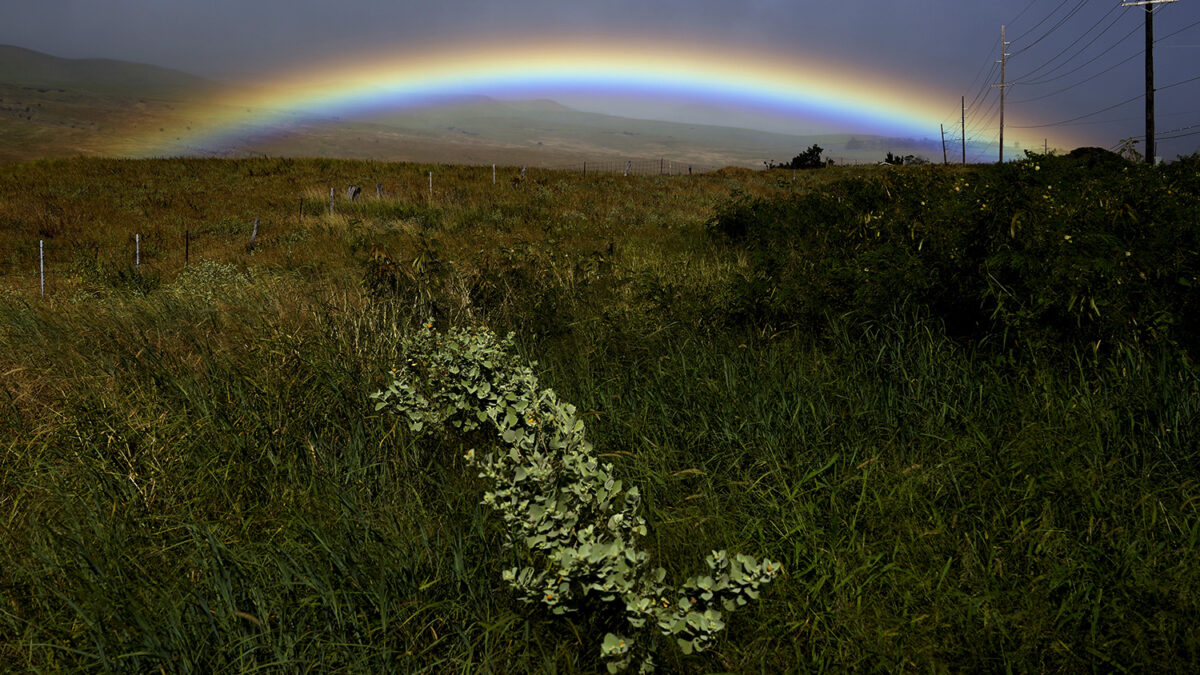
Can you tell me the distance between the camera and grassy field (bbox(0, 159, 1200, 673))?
2.01 m

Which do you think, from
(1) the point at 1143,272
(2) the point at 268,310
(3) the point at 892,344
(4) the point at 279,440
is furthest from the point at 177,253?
(1) the point at 1143,272

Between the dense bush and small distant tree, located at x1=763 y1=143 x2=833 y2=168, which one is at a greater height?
small distant tree, located at x1=763 y1=143 x2=833 y2=168

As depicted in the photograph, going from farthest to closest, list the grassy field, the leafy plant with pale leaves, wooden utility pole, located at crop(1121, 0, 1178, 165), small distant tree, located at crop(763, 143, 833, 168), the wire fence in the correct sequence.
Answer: small distant tree, located at crop(763, 143, 833, 168) → wooden utility pole, located at crop(1121, 0, 1178, 165) → the wire fence → the grassy field → the leafy plant with pale leaves

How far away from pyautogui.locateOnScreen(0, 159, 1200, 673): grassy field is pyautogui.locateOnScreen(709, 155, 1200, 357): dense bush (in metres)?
0.02

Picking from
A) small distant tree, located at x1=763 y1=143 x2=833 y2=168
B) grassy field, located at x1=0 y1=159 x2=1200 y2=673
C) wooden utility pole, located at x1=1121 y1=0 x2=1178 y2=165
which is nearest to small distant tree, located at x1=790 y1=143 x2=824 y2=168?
small distant tree, located at x1=763 y1=143 x2=833 y2=168

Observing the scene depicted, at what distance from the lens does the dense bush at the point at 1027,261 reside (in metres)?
3.58

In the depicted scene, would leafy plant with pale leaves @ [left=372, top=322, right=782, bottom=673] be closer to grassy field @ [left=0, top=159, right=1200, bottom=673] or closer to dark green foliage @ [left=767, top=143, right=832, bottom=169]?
grassy field @ [left=0, top=159, right=1200, bottom=673]

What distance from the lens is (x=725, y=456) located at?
2.98 m

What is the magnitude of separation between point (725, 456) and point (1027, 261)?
6.83ft

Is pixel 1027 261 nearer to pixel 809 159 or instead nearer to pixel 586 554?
pixel 586 554

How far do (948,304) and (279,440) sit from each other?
4.00 metres

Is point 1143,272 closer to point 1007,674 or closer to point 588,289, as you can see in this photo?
point 1007,674

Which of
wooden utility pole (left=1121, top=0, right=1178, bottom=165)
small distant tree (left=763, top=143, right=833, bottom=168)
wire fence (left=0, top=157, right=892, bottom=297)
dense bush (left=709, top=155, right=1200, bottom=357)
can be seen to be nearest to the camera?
dense bush (left=709, top=155, right=1200, bottom=357)

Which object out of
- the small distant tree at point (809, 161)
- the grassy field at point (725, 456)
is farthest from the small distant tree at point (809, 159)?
the grassy field at point (725, 456)
